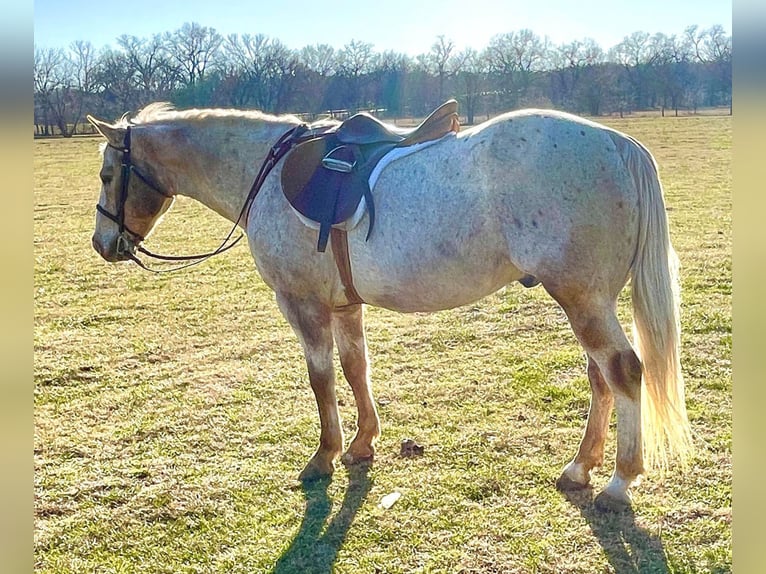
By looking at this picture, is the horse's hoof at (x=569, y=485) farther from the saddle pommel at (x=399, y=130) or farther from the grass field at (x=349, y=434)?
the saddle pommel at (x=399, y=130)

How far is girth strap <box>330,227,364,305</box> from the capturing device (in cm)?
322

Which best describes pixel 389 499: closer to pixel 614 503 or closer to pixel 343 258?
pixel 614 503

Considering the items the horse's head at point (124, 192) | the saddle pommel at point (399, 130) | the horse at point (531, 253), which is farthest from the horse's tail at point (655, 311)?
the horse's head at point (124, 192)

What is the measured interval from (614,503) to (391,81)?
38946mm

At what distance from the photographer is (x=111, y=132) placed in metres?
3.66

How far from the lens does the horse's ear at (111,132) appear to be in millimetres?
3654

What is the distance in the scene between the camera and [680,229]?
9.38 meters

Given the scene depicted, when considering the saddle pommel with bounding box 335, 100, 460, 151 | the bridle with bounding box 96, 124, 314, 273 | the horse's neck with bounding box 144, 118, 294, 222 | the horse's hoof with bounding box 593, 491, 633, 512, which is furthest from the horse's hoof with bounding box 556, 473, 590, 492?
the horse's neck with bounding box 144, 118, 294, 222

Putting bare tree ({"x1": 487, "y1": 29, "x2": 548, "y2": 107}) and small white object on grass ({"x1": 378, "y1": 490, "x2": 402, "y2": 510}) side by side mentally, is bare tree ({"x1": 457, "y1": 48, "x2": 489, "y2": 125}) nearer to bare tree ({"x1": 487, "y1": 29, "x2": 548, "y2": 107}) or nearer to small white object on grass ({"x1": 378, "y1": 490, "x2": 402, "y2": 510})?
bare tree ({"x1": 487, "y1": 29, "x2": 548, "y2": 107})

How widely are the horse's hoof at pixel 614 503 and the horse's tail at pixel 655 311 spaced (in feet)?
0.89
